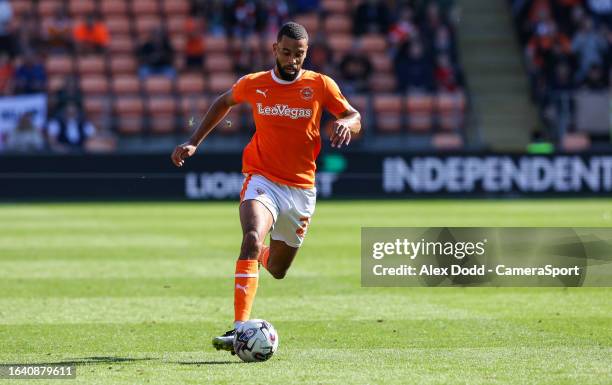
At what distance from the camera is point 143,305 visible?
11641 mm

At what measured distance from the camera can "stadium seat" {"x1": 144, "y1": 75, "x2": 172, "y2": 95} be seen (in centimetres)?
3027

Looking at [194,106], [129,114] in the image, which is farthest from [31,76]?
[194,106]

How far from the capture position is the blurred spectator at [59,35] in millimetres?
31062

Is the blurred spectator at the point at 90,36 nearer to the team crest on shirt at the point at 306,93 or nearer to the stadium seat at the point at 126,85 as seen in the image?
the stadium seat at the point at 126,85

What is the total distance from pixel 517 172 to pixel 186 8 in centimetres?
1069

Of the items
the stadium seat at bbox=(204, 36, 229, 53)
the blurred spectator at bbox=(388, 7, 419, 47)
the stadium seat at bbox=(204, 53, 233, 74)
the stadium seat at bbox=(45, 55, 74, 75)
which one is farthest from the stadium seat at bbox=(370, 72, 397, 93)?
the stadium seat at bbox=(45, 55, 74, 75)

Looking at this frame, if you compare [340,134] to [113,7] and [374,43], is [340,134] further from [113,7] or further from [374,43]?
[113,7]

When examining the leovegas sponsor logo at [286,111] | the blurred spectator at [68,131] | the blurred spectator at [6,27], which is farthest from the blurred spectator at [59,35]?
the leovegas sponsor logo at [286,111]

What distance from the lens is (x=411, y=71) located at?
3033 cm

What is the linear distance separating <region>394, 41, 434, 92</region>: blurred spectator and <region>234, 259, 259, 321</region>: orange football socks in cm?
2171

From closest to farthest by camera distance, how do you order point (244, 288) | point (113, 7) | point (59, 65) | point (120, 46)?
point (244, 288), point (59, 65), point (120, 46), point (113, 7)

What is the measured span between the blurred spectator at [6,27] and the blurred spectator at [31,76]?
69.7 inches

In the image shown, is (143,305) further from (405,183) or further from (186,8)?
(186,8)

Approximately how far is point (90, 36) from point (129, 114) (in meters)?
3.12
